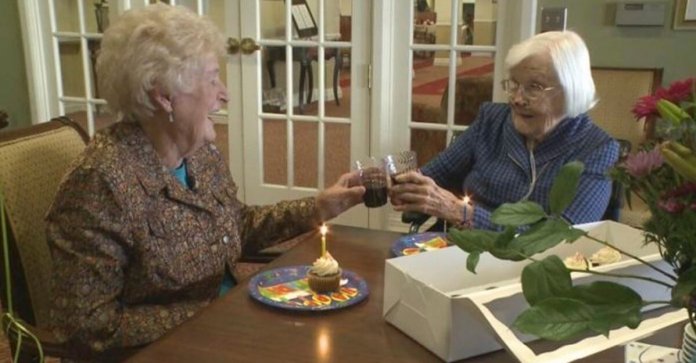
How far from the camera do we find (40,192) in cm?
166

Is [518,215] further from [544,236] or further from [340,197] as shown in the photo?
[340,197]

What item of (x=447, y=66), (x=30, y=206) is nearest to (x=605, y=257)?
(x=30, y=206)

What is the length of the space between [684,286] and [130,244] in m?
1.07

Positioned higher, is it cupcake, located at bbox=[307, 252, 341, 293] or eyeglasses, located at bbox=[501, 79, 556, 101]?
eyeglasses, located at bbox=[501, 79, 556, 101]

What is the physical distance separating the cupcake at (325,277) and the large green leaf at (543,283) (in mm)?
652

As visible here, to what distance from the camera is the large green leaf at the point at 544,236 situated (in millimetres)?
783

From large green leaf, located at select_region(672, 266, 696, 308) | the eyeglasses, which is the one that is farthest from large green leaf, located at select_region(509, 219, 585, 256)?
the eyeglasses

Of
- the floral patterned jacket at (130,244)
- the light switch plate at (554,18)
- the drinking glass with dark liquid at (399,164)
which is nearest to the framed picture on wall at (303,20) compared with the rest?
the light switch plate at (554,18)

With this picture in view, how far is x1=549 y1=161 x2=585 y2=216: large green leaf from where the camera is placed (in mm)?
788

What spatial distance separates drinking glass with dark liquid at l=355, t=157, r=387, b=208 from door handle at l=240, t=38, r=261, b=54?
1.95 meters

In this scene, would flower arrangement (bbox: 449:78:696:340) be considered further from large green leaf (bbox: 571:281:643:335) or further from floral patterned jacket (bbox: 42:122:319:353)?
floral patterned jacket (bbox: 42:122:319:353)

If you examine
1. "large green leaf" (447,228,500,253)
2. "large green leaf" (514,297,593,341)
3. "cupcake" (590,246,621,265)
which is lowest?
"cupcake" (590,246,621,265)

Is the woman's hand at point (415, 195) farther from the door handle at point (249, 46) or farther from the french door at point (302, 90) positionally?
the door handle at point (249, 46)

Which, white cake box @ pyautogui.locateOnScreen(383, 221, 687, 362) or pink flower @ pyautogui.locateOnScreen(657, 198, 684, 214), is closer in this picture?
pink flower @ pyautogui.locateOnScreen(657, 198, 684, 214)
